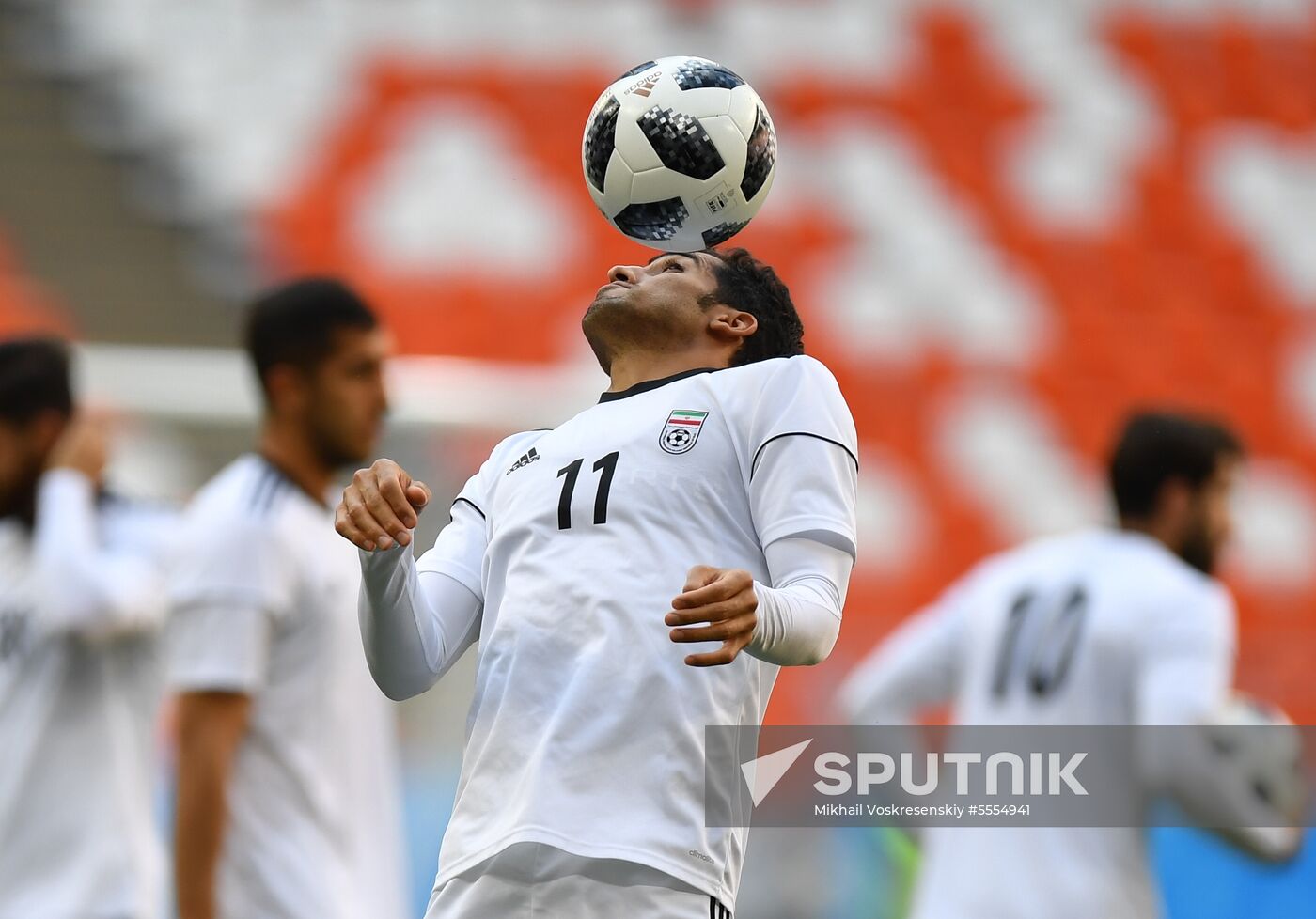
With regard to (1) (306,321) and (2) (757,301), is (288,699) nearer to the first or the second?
(1) (306,321)

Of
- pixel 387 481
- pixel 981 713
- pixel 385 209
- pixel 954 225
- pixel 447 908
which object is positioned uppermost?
pixel 954 225

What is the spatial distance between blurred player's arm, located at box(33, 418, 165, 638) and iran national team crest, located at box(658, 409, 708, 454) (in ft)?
7.46

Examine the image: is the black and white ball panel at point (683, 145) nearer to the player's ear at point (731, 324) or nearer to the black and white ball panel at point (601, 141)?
the black and white ball panel at point (601, 141)

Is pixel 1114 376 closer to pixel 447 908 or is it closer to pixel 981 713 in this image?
pixel 981 713

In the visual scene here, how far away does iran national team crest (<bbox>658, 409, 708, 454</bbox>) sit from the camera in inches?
86.5

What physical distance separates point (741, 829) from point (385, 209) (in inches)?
309

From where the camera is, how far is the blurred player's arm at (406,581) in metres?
2.04

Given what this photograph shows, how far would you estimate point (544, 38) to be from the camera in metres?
10.7

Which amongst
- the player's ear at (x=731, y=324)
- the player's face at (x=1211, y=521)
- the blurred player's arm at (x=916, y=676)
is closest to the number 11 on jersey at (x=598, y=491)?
the player's ear at (x=731, y=324)

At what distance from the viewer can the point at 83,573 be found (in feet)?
13.3

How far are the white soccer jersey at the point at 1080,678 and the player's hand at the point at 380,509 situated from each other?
2340 millimetres

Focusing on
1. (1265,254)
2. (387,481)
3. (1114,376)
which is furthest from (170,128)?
(387,481)

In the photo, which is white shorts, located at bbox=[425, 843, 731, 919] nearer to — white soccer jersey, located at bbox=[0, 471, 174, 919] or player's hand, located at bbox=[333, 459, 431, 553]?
player's hand, located at bbox=[333, 459, 431, 553]

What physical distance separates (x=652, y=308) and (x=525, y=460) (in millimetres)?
266
